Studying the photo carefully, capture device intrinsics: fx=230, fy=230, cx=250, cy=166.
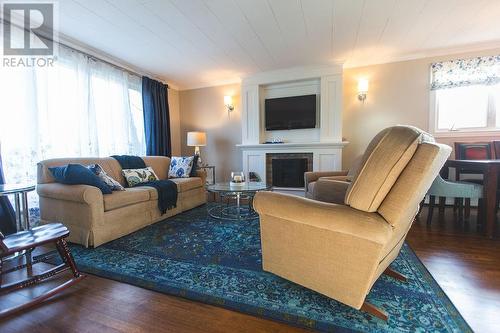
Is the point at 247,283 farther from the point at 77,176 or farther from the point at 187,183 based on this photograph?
the point at 187,183

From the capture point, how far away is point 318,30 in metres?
2.81

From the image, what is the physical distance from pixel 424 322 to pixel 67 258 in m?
2.18

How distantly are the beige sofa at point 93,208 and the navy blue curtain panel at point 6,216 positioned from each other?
0.28m

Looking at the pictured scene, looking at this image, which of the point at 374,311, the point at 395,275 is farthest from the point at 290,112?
the point at 374,311

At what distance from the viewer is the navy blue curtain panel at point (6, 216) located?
2.31 metres

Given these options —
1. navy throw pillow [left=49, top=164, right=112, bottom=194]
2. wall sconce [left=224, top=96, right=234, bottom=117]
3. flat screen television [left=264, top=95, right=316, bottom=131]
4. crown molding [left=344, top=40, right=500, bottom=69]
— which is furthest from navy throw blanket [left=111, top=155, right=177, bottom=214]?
crown molding [left=344, top=40, right=500, bottom=69]

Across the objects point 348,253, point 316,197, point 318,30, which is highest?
point 318,30

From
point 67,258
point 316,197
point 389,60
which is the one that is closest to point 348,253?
point 316,197

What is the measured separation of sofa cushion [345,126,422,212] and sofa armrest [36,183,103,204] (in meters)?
2.15

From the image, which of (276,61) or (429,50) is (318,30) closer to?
(276,61)

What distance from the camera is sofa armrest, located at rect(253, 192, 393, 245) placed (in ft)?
3.46

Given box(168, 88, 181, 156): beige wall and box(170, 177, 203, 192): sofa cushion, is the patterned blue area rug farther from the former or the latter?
box(168, 88, 181, 156): beige wall

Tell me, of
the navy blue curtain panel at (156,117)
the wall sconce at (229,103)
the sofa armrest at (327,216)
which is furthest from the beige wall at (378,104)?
the sofa armrest at (327,216)

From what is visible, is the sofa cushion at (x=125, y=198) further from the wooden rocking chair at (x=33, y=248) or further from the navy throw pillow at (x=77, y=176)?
the wooden rocking chair at (x=33, y=248)
